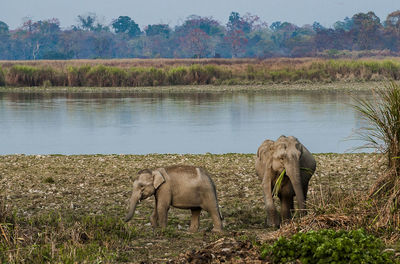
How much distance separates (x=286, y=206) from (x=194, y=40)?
379 ft

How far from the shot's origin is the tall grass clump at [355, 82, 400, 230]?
7.72 metres

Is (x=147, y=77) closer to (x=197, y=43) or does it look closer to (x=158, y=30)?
(x=197, y=43)

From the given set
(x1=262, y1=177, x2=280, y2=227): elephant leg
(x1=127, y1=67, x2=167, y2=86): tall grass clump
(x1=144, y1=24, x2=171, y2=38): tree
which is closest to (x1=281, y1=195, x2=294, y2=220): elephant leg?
(x1=262, y1=177, x2=280, y2=227): elephant leg

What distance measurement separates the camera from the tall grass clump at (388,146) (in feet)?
25.3

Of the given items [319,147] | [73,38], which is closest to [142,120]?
[319,147]

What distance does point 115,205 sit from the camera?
10531mm

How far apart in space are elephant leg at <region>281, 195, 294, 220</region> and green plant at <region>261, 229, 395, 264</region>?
2.58 m

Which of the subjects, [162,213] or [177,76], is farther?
[177,76]

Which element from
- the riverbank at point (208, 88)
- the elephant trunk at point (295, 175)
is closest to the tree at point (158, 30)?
the riverbank at point (208, 88)

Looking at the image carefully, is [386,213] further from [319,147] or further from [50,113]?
[50,113]

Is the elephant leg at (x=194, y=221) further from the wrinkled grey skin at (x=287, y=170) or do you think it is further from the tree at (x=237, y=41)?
the tree at (x=237, y=41)

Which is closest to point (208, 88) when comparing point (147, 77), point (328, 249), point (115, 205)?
point (147, 77)

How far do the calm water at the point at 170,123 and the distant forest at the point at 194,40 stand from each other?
69.9 metres

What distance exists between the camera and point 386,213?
7.60 m
